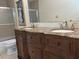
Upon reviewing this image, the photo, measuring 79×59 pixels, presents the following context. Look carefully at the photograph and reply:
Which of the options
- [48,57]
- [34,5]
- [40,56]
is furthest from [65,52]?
[34,5]

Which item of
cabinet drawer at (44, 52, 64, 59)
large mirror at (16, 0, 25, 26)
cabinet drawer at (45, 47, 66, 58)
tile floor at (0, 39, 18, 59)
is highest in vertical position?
large mirror at (16, 0, 25, 26)

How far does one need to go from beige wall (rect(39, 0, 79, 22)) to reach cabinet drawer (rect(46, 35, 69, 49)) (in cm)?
74

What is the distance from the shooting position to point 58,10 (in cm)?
247

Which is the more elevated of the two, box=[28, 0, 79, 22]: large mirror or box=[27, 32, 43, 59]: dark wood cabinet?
box=[28, 0, 79, 22]: large mirror

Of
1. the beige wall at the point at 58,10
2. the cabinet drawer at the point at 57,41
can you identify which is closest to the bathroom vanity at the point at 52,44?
the cabinet drawer at the point at 57,41

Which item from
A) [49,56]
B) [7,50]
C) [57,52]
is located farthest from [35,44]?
[7,50]

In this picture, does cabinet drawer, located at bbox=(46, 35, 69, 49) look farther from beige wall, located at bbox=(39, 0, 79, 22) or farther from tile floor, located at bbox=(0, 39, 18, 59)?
tile floor, located at bbox=(0, 39, 18, 59)

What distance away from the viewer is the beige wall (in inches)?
84.6

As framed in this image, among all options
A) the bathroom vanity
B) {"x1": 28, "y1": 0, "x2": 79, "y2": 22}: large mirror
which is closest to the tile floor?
{"x1": 28, "y1": 0, "x2": 79, "y2": 22}: large mirror

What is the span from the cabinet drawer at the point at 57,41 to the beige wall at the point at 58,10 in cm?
74

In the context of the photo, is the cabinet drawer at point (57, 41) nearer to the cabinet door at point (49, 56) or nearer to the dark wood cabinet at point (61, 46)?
the dark wood cabinet at point (61, 46)

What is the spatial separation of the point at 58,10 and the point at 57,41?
43.1 inches

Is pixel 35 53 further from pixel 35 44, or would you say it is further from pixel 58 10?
pixel 58 10

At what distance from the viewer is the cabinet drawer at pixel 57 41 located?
1.38m
